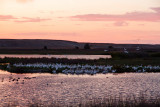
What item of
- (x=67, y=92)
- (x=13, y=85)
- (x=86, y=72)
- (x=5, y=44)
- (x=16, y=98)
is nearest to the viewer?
(x=16, y=98)

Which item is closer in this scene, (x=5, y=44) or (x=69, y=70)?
(x=69, y=70)

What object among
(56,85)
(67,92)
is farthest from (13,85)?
(67,92)

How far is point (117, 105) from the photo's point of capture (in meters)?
12.4

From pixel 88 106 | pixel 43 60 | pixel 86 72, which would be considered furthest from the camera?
pixel 43 60

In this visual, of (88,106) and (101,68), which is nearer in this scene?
(88,106)

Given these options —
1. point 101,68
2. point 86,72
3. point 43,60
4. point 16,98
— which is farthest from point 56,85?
point 43,60

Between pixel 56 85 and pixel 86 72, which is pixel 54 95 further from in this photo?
pixel 86 72

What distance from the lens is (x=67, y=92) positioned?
1752 centimetres

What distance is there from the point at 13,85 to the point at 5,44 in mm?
126512

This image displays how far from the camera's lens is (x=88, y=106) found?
12.3 m

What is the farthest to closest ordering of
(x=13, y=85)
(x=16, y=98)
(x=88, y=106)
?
1. (x=13, y=85)
2. (x=16, y=98)
3. (x=88, y=106)

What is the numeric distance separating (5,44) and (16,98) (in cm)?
13124

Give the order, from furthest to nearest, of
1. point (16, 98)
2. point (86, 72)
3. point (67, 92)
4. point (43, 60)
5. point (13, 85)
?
point (43, 60) < point (86, 72) < point (13, 85) < point (67, 92) < point (16, 98)

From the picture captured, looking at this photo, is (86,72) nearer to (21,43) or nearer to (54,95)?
(54,95)
